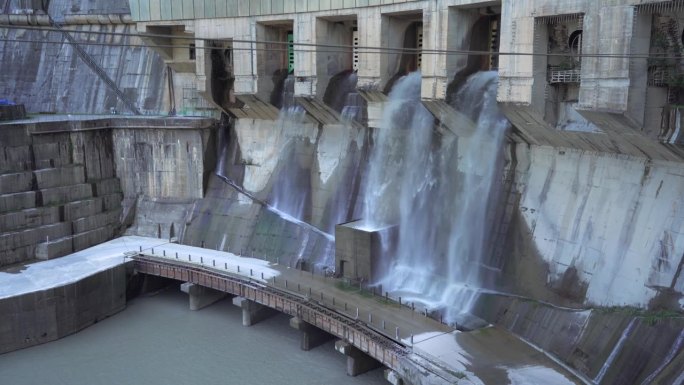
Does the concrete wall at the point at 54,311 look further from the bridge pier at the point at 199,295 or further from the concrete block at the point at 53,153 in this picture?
the concrete block at the point at 53,153

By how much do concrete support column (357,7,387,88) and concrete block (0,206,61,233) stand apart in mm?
14766

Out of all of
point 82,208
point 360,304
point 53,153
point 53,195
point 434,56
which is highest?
point 434,56

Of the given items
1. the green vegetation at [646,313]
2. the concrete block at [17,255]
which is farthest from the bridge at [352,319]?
the concrete block at [17,255]

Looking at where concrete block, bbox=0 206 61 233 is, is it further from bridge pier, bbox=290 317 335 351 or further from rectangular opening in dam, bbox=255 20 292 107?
bridge pier, bbox=290 317 335 351

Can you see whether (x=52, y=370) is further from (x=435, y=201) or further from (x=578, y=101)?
(x=578, y=101)

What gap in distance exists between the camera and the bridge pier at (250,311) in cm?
2567

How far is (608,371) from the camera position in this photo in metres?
17.8

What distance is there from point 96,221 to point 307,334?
45.3 feet

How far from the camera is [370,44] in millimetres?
26750

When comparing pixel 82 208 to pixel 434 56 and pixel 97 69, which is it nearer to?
pixel 97 69

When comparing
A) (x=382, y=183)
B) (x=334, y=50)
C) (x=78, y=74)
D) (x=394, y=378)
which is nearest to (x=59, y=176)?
(x=78, y=74)

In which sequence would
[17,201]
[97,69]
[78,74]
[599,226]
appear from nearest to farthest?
[599,226] → [17,201] → [97,69] → [78,74]

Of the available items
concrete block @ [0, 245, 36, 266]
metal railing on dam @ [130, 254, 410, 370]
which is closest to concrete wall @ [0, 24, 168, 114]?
concrete block @ [0, 245, 36, 266]

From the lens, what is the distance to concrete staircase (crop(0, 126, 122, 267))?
28719mm
